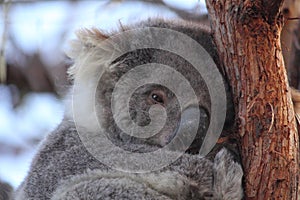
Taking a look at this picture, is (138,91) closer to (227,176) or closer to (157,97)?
(157,97)

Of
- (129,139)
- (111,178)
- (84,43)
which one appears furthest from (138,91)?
(111,178)

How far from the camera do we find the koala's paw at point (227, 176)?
259 cm

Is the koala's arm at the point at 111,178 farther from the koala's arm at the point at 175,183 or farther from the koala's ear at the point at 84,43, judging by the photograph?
the koala's ear at the point at 84,43

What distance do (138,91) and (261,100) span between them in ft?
2.69

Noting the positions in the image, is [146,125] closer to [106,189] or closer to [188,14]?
[106,189]

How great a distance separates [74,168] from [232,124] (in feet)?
2.65

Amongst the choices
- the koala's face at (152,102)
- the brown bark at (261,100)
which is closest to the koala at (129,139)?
the koala's face at (152,102)

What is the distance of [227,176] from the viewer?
2619 millimetres

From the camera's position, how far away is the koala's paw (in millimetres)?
2590

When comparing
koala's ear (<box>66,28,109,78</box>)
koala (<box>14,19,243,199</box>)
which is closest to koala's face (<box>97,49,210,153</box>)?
koala (<box>14,19,243,199</box>)

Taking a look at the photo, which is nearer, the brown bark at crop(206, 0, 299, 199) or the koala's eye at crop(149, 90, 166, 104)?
the brown bark at crop(206, 0, 299, 199)

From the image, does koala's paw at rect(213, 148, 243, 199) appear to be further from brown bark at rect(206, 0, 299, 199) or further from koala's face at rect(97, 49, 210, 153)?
koala's face at rect(97, 49, 210, 153)

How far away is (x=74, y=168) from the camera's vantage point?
3033 millimetres

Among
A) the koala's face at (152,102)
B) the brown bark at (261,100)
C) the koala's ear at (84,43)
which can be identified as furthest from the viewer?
the koala's ear at (84,43)
